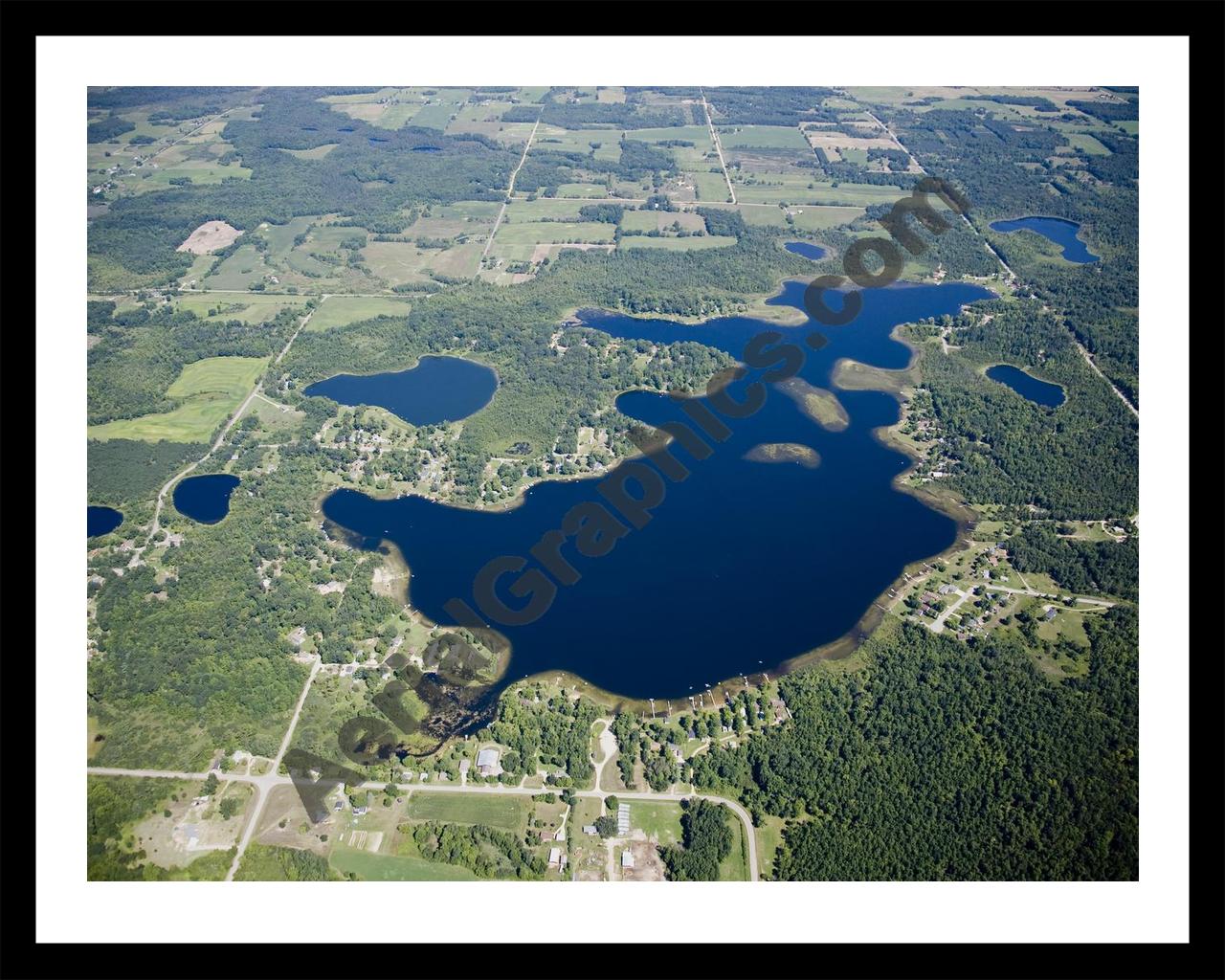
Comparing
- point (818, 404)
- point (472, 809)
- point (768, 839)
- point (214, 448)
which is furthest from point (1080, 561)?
point (214, 448)

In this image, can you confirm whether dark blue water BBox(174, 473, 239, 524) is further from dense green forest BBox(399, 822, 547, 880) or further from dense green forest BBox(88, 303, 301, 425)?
dense green forest BBox(399, 822, 547, 880)

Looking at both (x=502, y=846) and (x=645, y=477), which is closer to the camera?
(x=502, y=846)

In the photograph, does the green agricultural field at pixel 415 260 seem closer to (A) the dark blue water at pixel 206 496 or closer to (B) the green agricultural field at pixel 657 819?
(A) the dark blue water at pixel 206 496

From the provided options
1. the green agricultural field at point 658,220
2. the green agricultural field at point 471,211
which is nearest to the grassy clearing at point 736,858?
the green agricultural field at point 658,220

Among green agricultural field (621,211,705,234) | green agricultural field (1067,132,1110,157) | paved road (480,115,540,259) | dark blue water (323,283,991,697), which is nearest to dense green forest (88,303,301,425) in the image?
dark blue water (323,283,991,697)

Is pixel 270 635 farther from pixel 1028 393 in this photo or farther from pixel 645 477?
pixel 1028 393

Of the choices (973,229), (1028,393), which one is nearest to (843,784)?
(1028,393)
